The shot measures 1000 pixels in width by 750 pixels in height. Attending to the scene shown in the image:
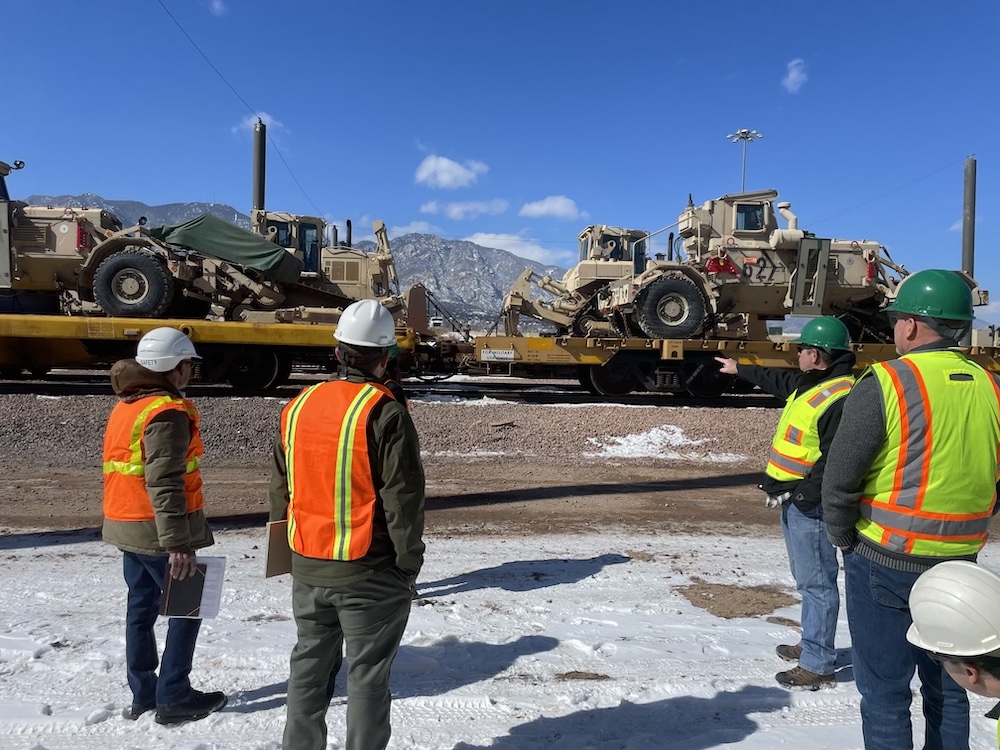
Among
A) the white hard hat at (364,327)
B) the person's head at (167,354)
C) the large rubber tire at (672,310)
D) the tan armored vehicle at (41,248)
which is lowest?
the person's head at (167,354)

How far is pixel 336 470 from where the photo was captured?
2.17 meters

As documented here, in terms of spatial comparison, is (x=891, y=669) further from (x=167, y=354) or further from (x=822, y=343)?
(x=167, y=354)

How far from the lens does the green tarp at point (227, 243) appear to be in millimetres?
11977

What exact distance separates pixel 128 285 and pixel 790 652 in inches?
455

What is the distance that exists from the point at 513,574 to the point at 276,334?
8.03m

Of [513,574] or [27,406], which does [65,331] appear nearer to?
[27,406]

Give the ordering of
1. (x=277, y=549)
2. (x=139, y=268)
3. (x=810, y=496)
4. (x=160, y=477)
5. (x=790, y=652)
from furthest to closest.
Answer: (x=139, y=268), (x=790, y=652), (x=810, y=496), (x=160, y=477), (x=277, y=549)

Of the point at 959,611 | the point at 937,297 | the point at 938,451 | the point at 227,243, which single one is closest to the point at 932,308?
the point at 937,297

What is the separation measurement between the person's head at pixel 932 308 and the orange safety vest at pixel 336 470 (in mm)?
1712

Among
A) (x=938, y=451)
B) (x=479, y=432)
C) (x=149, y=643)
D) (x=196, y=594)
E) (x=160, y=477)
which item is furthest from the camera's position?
(x=479, y=432)

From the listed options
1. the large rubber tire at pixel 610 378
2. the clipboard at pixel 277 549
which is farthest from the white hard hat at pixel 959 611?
the large rubber tire at pixel 610 378

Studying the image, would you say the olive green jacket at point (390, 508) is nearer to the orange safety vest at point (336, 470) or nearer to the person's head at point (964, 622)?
the orange safety vest at point (336, 470)

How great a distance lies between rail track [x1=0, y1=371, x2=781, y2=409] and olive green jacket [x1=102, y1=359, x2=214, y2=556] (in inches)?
338

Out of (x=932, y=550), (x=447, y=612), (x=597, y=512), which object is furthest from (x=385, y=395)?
(x=597, y=512)
